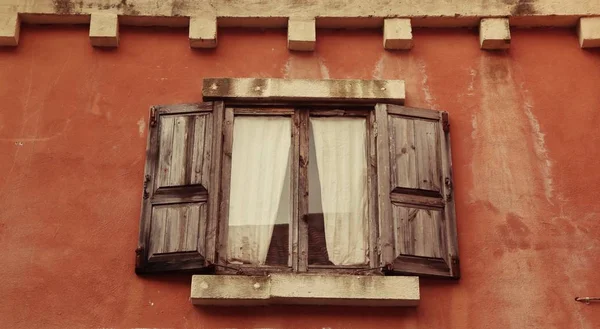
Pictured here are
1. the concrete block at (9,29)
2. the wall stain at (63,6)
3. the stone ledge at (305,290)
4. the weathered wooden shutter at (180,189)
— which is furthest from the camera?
the wall stain at (63,6)

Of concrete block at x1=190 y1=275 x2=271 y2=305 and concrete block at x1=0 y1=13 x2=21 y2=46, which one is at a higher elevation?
concrete block at x1=0 y1=13 x2=21 y2=46

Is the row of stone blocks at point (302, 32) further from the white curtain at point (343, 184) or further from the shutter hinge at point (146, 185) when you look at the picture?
the shutter hinge at point (146, 185)

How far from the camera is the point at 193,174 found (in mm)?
6863

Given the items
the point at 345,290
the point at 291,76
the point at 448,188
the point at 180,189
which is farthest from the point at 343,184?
the point at 180,189

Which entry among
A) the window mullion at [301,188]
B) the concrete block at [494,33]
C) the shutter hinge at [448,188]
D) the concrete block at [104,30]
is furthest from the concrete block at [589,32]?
→ the concrete block at [104,30]

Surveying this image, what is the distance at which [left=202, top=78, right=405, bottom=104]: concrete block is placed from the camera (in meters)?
7.15

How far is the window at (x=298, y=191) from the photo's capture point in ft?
21.7

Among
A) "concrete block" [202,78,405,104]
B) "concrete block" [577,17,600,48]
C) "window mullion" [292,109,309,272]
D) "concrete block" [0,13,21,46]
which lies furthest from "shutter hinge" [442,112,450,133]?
"concrete block" [0,13,21,46]

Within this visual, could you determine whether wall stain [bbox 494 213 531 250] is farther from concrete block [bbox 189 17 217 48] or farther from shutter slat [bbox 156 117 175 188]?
concrete block [bbox 189 17 217 48]

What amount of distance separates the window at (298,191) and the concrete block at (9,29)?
1.38 meters

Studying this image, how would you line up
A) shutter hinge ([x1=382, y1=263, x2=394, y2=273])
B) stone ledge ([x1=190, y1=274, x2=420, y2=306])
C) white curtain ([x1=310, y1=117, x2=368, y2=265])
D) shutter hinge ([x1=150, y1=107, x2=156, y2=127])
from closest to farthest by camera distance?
stone ledge ([x1=190, y1=274, x2=420, y2=306]) → shutter hinge ([x1=382, y1=263, x2=394, y2=273]) → white curtain ([x1=310, y1=117, x2=368, y2=265]) → shutter hinge ([x1=150, y1=107, x2=156, y2=127])

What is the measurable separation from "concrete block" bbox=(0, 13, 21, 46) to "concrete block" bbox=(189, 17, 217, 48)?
1422 millimetres

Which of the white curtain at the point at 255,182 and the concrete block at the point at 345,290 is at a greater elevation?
the white curtain at the point at 255,182

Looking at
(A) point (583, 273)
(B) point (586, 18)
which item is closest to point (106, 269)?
(A) point (583, 273)
